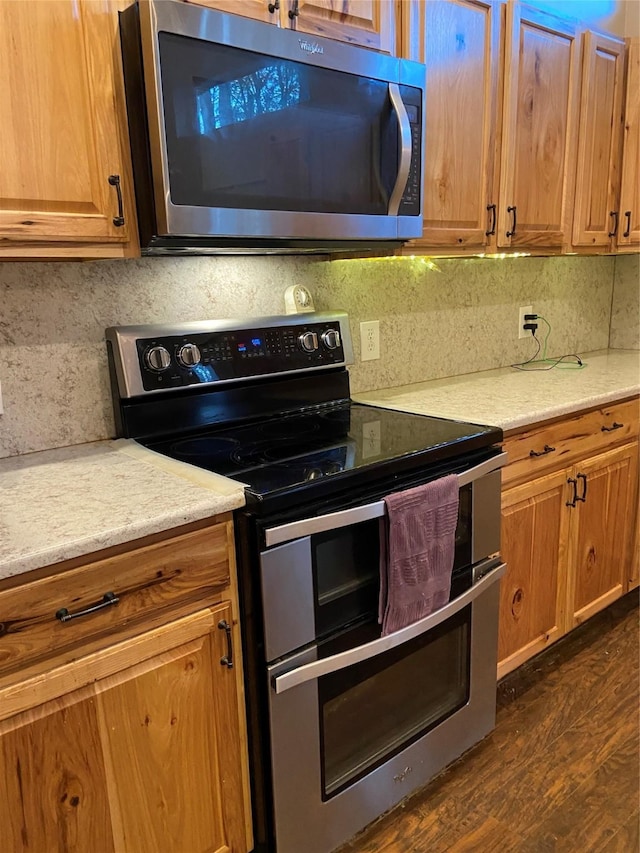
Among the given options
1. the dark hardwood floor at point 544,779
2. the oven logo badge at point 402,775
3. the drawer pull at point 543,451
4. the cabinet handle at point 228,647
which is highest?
the drawer pull at point 543,451

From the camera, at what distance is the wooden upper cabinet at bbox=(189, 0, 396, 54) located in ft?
4.50

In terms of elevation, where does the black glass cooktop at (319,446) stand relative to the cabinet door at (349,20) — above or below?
below

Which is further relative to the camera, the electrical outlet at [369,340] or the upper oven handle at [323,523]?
the electrical outlet at [369,340]

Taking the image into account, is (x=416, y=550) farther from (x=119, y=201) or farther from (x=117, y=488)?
(x=119, y=201)

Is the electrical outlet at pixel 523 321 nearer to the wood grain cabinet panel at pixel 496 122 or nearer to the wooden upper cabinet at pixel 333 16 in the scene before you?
the wood grain cabinet panel at pixel 496 122

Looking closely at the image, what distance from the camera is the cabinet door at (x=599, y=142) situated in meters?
2.24

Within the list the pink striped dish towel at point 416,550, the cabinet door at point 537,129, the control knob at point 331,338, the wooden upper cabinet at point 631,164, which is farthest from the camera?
the wooden upper cabinet at point 631,164

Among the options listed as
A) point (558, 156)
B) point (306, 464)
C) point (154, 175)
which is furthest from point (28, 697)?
point (558, 156)

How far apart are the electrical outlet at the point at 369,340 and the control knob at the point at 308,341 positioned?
28 cm

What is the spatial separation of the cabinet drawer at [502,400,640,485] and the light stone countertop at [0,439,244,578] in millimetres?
903

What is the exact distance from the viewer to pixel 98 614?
105cm

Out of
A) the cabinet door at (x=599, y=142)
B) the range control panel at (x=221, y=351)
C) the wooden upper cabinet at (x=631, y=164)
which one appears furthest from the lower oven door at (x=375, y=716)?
the wooden upper cabinet at (x=631, y=164)

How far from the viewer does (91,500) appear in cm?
117

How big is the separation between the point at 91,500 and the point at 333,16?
1220 mm
